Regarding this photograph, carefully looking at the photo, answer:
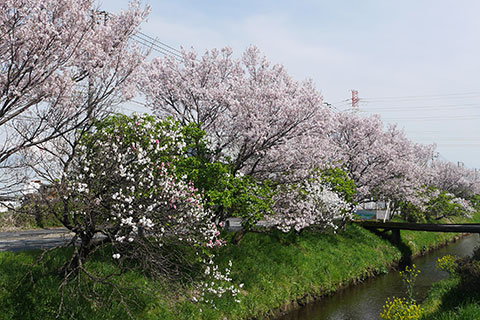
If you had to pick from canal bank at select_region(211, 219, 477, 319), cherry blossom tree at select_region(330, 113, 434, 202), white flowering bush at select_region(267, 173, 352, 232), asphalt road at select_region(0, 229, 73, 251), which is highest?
cherry blossom tree at select_region(330, 113, 434, 202)

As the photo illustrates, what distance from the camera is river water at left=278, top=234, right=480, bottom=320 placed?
18578 millimetres

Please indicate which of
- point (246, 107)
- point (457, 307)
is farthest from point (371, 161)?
point (457, 307)

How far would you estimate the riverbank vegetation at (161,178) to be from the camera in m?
9.96

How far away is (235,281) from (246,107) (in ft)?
28.5

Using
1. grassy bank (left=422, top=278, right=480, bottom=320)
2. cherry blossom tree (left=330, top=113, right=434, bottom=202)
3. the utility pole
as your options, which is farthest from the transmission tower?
grassy bank (left=422, top=278, right=480, bottom=320)

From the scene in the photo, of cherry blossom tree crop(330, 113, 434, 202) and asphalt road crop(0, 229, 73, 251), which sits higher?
cherry blossom tree crop(330, 113, 434, 202)

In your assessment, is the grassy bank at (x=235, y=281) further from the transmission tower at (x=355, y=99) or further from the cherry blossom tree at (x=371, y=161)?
the transmission tower at (x=355, y=99)

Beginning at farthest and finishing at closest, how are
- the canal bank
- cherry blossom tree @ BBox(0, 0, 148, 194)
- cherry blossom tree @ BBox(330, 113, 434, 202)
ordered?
1. cherry blossom tree @ BBox(330, 113, 434, 202)
2. the canal bank
3. cherry blossom tree @ BBox(0, 0, 148, 194)

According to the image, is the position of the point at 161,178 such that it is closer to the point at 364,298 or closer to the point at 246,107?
the point at 246,107

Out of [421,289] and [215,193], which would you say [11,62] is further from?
[421,289]

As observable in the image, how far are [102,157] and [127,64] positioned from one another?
317 centimetres

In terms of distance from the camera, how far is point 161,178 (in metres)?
13.0

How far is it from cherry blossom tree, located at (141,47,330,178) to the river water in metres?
7.52

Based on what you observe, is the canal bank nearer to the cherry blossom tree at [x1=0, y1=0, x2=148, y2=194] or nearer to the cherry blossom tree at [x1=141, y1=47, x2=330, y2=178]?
the cherry blossom tree at [x1=141, y1=47, x2=330, y2=178]
